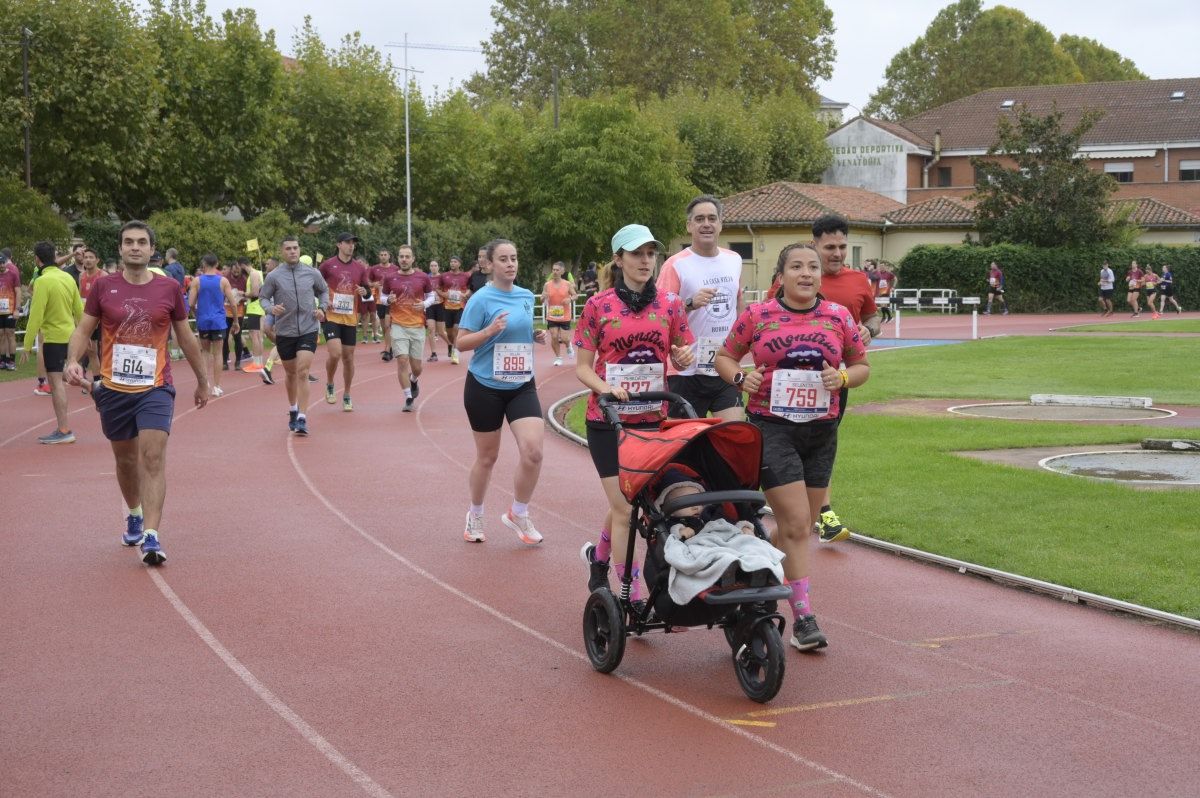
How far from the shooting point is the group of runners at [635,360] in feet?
23.7

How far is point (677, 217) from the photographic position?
183 feet

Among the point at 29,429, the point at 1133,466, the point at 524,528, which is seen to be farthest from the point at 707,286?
the point at 29,429

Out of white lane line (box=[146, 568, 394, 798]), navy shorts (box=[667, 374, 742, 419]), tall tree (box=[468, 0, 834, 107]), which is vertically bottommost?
white lane line (box=[146, 568, 394, 798])

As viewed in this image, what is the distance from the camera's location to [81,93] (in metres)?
35.8

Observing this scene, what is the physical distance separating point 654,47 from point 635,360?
82427mm

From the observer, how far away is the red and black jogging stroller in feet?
20.2

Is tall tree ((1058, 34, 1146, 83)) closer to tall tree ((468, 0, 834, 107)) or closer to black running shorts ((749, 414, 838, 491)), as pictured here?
tall tree ((468, 0, 834, 107))

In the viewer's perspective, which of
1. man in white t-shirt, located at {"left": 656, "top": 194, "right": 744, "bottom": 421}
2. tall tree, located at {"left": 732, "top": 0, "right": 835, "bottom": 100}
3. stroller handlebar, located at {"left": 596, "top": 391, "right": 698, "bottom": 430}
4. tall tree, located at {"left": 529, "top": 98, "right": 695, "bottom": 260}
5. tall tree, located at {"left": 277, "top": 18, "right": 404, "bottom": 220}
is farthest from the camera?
tall tree, located at {"left": 732, "top": 0, "right": 835, "bottom": 100}

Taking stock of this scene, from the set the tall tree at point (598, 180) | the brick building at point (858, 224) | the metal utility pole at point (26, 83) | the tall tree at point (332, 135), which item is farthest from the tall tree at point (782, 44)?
the metal utility pole at point (26, 83)

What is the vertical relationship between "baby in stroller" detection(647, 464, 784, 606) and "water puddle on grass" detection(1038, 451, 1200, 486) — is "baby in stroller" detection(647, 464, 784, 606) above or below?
above

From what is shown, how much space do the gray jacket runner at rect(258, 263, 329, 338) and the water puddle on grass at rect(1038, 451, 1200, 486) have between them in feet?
27.3

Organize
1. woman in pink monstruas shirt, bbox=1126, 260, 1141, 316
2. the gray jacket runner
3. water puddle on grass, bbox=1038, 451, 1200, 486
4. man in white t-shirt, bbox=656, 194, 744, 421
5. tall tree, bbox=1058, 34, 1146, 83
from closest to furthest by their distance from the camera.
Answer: man in white t-shirt, bbox=656, 194, 744, 421, water puddle on grass, bbox=1038, 451, 1200, 486, the gray jacket runner, woman in pink monstruas shirt, bbox=1126, 260, 1141, 316, tall tree, bbox=1058, 34, 1146, 83

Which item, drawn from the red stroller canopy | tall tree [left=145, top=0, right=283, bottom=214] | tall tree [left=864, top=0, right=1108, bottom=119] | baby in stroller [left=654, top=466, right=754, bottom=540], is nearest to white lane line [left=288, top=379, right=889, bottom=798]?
baby in stroller [left=654, top=466, right=754, bottom=540]

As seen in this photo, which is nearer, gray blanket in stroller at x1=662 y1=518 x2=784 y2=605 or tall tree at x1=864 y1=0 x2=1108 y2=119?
gray blanket in stroller at x1=662 y1=518 x2=784 y2=605
